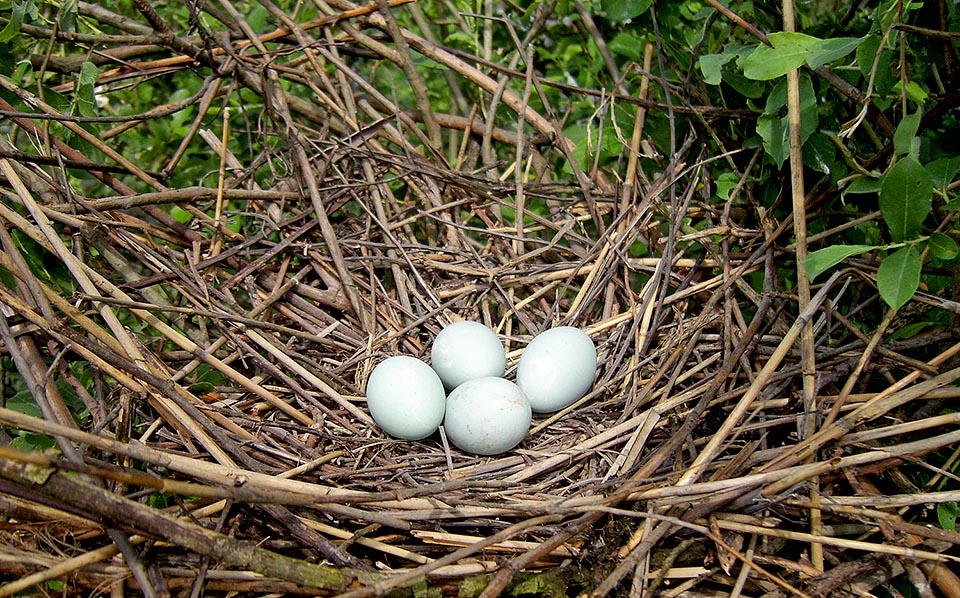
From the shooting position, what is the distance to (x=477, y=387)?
1.57m

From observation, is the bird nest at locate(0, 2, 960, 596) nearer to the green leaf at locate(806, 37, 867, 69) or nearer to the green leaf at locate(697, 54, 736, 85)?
the green leaf at locate(697, 54, 736, 85)

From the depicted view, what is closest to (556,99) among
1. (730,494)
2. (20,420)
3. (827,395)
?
(827,395)

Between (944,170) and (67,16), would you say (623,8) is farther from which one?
(67,16)

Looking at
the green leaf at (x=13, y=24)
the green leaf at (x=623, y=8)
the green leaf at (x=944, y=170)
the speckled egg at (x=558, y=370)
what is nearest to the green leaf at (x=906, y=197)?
the green leaf at (x=944, y=170)

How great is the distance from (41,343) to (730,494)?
138 cm

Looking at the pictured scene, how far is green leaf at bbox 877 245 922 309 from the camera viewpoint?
4.01 feet

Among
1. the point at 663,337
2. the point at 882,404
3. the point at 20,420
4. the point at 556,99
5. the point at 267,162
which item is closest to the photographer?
the point at 20,420

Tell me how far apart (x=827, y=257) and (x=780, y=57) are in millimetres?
405

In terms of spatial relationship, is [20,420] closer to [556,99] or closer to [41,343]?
[41,343]

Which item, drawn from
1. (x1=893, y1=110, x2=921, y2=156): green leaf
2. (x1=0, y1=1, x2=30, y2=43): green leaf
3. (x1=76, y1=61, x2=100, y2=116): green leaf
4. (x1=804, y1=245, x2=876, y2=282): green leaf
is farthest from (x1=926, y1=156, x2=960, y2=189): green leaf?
(x1=0, y1=1, x2=30, y2=43): green leaf

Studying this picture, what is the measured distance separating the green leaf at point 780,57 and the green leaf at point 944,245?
0.40m

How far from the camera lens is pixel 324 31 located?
2117mm

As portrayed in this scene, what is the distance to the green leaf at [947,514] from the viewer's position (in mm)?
1257

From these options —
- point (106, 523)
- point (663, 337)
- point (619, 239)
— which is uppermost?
point (619, 239)
